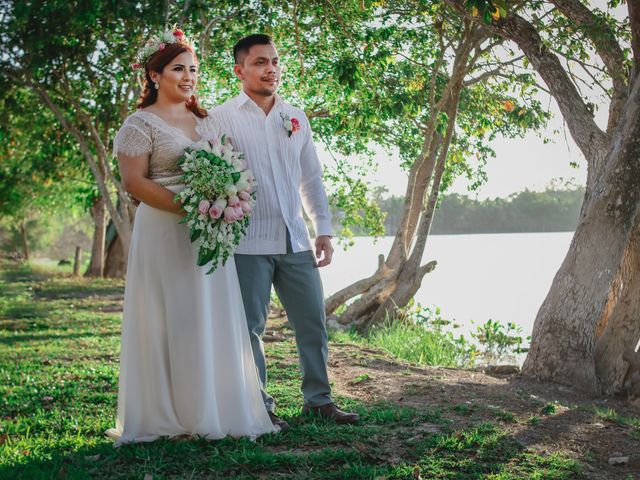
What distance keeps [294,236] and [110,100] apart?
12380 mm

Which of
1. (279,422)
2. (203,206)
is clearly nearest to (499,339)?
(279,422)

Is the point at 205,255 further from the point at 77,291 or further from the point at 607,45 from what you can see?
the point at 77,291

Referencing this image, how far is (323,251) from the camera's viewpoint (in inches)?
189

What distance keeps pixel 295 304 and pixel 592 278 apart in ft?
13.5

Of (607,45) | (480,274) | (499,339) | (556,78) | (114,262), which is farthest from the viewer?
(480,274)

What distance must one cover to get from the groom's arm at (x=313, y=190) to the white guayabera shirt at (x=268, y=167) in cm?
12

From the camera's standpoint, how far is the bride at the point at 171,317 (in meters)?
4.27

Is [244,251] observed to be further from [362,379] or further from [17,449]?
[362,379]

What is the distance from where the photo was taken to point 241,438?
14.1 ft

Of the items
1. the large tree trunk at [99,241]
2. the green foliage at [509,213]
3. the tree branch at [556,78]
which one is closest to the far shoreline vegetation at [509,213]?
the green foliage at [509,213]

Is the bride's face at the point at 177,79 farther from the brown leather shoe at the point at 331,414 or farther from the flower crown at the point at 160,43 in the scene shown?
the brown leather shoe at the point at 331,414

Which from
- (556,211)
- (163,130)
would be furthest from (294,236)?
(556,211)

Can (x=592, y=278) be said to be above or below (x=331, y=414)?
above

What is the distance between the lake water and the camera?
18.3 metres
